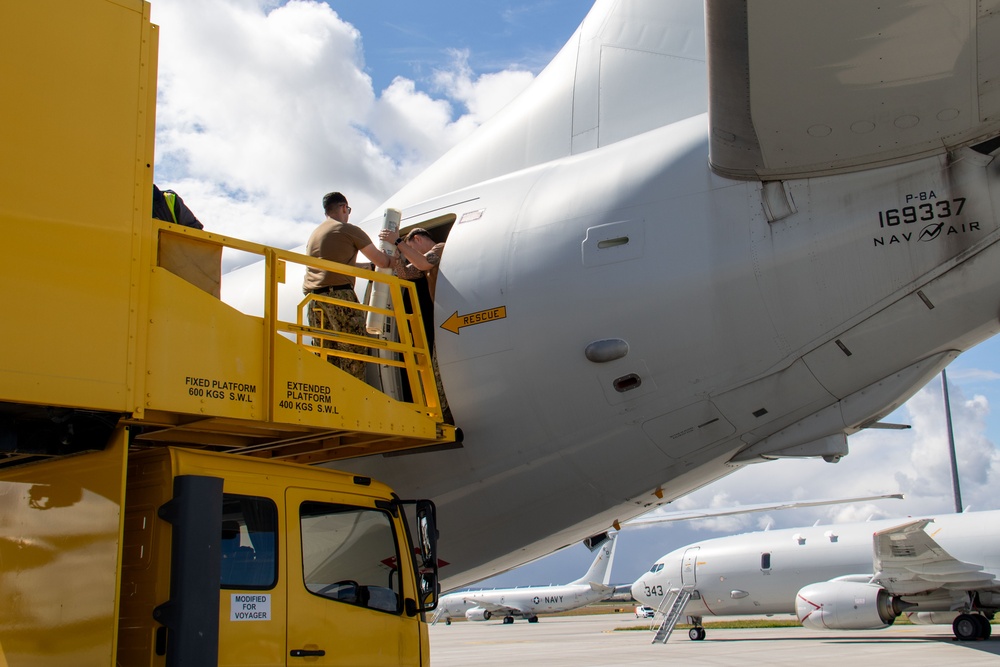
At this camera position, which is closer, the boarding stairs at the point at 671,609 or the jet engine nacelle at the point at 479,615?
the boarding stairs at the point at 671,609

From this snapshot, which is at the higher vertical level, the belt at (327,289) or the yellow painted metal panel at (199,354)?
the belt at (327,289)

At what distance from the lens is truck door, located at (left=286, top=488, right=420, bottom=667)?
5.54 m

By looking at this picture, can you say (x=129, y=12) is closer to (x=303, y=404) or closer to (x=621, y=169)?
(x=303, y=404)

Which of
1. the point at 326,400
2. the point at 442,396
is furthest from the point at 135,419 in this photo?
the point at 442,396

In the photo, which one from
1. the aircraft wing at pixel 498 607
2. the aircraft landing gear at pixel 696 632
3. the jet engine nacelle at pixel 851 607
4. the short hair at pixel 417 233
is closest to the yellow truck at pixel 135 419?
the short hair at pixel 417 233

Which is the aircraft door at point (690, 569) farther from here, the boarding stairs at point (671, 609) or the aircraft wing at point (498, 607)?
the aircraft wing at point (498, 607)

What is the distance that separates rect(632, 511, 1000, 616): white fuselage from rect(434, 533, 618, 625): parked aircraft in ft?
85.8

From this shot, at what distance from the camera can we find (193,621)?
191 inches

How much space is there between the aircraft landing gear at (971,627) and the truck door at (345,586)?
21.4 meters

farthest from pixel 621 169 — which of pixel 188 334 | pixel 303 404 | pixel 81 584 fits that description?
pixel 81 584

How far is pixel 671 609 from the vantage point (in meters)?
30.6

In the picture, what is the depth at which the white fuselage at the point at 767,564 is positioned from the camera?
2797cm

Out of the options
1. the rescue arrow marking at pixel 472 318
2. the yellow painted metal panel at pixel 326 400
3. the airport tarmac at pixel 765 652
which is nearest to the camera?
the yellow painted metal panel at pixel 326 400

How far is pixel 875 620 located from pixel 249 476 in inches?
871
